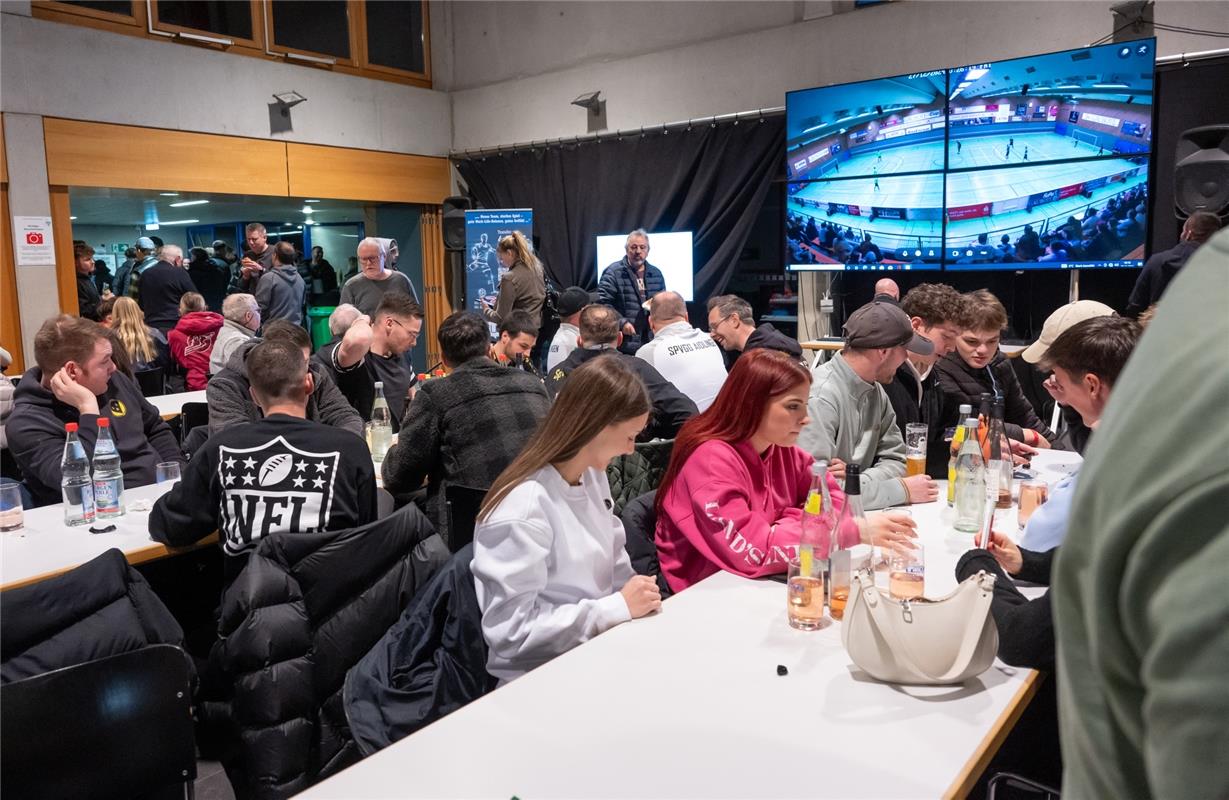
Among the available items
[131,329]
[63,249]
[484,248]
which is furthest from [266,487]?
[484,248]

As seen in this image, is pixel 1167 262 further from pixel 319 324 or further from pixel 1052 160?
pixel 319 324

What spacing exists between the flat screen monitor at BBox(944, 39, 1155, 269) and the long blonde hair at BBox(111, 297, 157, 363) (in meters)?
5.89

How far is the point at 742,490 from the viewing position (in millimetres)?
2227

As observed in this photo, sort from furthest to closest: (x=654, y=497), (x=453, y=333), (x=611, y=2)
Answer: (x=611, y=2) < (x=453, y=333) < (x=654, y=497)

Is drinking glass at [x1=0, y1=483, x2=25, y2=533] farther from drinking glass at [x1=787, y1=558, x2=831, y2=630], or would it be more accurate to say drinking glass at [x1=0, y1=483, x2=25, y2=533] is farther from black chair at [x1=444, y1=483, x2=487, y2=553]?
drinking glass at [x1=787, y1=558, x2=831, y2=630]

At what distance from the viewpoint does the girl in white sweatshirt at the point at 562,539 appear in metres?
1.82

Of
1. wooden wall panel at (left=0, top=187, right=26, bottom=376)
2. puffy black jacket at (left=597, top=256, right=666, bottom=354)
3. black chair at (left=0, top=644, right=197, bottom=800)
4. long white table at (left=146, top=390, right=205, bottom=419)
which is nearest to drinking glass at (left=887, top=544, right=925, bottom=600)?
black chair at (left=0, top=644, right=197, bottom=800)

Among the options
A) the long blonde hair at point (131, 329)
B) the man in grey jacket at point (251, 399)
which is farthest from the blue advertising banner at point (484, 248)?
the man in grey jacket at point (251, 399)

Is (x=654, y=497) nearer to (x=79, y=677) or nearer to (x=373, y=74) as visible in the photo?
(x=79, y=677)

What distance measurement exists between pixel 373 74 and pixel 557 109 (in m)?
2.08

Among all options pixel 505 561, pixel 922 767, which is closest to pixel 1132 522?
pixel 922 767

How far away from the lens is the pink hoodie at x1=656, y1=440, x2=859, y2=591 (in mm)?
2119

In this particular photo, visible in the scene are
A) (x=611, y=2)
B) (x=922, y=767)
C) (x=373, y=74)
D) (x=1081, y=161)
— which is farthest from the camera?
(x=373, y=74)

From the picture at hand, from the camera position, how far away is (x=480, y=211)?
8992 mm
